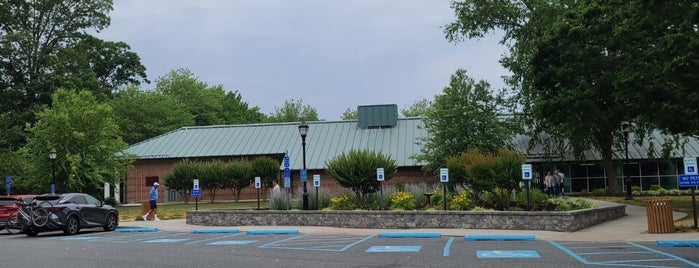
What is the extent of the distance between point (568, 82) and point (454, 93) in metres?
13.3

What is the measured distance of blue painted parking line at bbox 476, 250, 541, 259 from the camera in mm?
12477

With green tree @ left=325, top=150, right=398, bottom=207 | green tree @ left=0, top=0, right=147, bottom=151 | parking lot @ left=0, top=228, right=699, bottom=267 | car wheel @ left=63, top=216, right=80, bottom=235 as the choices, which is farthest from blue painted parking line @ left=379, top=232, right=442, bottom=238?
green tree @ left=0, top=0, right=147, bottom=151

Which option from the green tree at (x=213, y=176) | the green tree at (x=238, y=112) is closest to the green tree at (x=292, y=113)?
the green tree at (x=238, y=112)

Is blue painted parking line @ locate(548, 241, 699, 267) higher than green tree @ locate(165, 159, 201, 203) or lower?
lower

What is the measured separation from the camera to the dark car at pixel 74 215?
2083 centimetres

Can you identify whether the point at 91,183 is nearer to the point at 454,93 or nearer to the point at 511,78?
the point at 454,93

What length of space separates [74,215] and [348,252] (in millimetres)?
12175

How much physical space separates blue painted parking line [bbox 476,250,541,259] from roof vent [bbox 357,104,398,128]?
3420cm

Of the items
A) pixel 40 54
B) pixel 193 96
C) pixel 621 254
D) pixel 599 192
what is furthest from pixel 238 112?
pixel 621 254

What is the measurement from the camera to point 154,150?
4753cm

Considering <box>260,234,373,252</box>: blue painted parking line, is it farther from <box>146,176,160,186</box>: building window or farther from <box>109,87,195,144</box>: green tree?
<box>109,87,195,144</box>: green tree

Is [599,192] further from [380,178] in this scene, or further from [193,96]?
[193,96]

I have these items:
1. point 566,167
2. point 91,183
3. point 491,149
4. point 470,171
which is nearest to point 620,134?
point 566,167

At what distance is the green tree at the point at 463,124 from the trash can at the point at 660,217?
20276 millimetres
